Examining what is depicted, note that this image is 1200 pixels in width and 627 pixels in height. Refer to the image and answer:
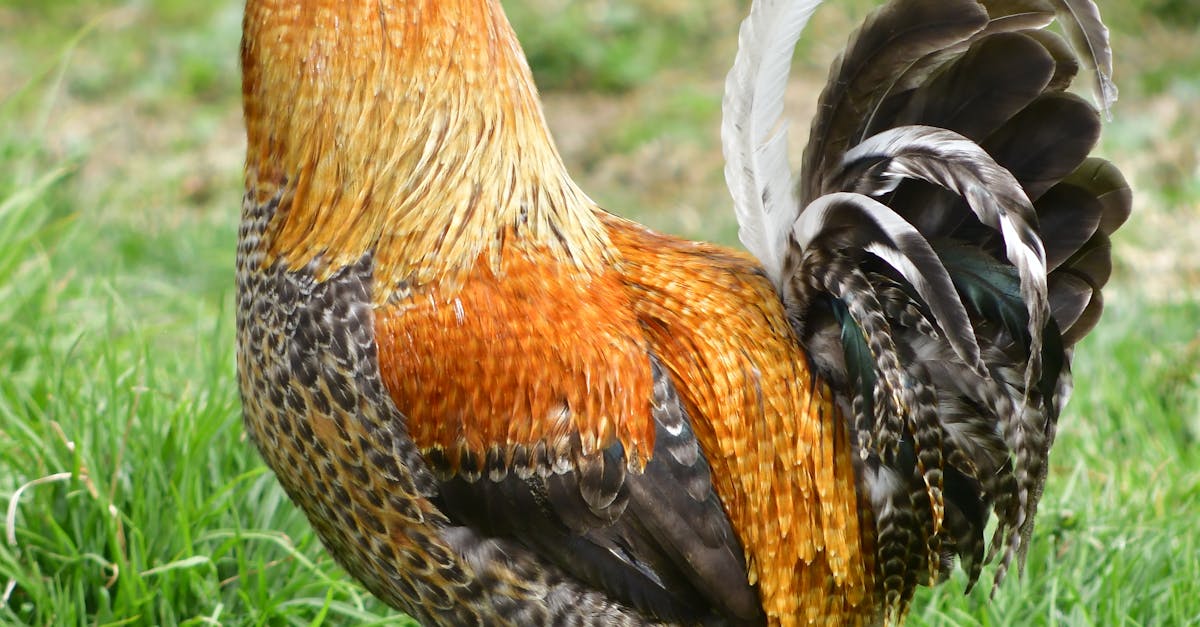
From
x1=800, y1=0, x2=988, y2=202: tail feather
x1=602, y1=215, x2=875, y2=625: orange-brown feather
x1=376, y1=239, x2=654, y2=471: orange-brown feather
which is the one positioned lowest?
x1=602, y1=215, x2=875, y2=625: orange-brown feather

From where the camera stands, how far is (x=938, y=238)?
286cm

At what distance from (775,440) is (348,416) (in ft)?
3.41

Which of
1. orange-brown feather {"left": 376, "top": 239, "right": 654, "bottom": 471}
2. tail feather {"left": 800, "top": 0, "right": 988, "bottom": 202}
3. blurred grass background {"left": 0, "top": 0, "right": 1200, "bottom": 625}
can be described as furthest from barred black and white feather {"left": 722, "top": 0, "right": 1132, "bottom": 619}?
blurred grass background {"left": 0, "top": 0, "right": 1200, "bottom": 625}

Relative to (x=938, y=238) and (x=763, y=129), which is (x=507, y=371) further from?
(x=938, y=238)

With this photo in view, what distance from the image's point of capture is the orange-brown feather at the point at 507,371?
2709 millimetres

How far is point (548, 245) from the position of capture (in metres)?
2.90

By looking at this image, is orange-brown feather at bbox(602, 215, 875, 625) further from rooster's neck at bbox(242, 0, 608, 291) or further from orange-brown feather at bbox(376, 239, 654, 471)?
rooster's neck at bbox(242, 0, 608, 291)

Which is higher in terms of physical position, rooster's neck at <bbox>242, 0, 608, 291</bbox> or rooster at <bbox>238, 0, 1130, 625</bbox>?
rooster's neck at <bbox>242, 0, 608, 291</bbox>

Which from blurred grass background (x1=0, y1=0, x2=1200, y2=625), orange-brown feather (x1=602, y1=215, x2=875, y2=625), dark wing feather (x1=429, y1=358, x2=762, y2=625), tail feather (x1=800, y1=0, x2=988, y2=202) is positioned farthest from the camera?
blurred grass background (x1=0, y1=0, x2=1200, y2=625)

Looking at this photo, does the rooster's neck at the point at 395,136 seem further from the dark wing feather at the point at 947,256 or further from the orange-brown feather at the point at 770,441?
the dark wing feather at the point at 947,256

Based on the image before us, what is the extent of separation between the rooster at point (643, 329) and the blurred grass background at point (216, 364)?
80cm

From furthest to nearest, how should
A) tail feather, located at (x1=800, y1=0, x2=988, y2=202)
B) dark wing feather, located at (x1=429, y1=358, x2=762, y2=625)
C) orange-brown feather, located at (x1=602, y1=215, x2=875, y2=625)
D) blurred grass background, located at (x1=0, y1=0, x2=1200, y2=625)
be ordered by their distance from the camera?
blurred grass background, located at (x1=0, y1=0, x2=1200, y2=625)
orange-brown feather, located at (x1=602, y1=215, x2=875, y2=625)
dark wing feather, located at (x1=429, y1=358, x2=762, y2=625)
tail feather, located at (x1=800, y1=0, x2=988, y2=202)

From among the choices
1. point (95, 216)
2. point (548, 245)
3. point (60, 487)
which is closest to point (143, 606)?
point (60, 487)

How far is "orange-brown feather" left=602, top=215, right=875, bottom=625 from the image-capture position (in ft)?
9.47
